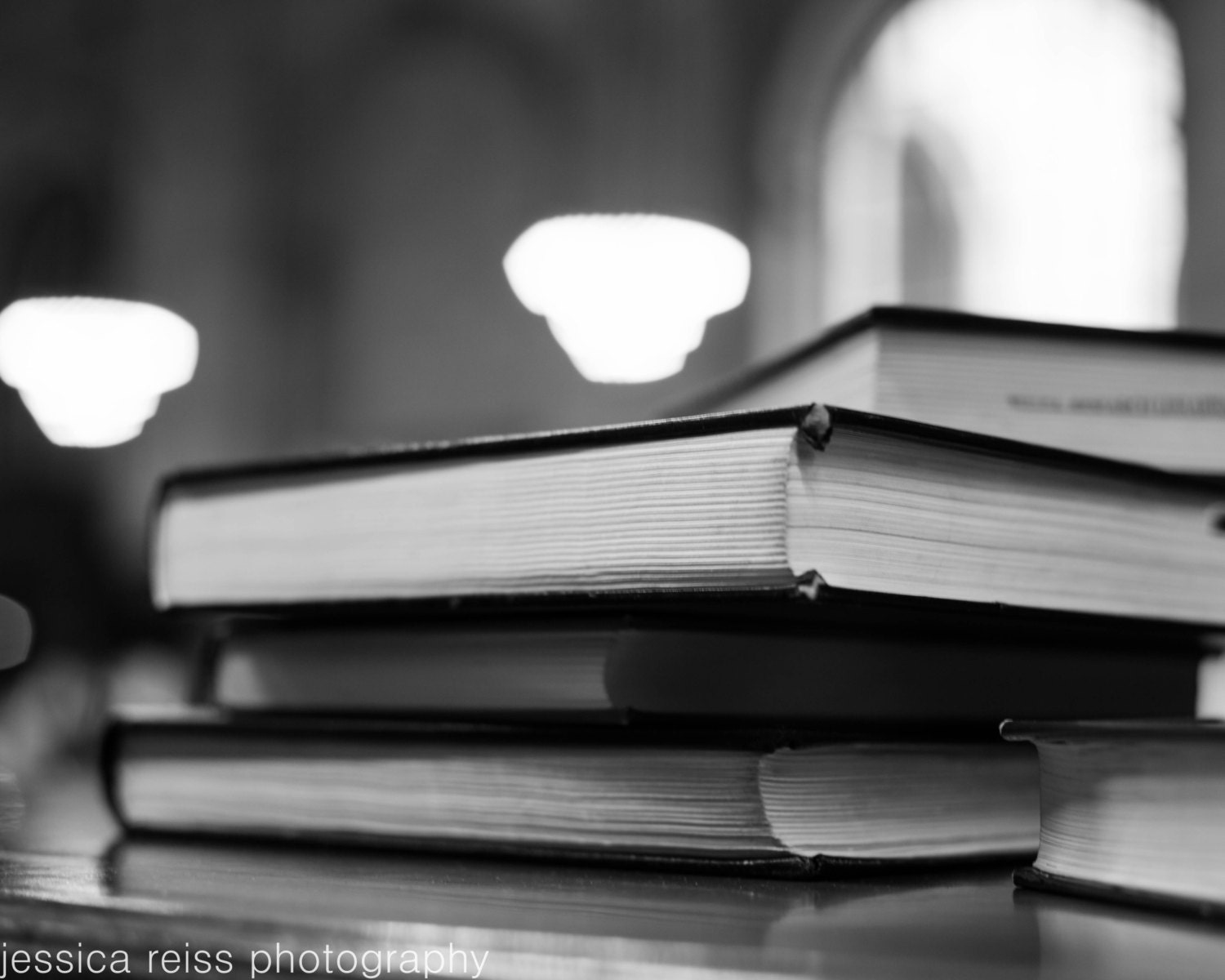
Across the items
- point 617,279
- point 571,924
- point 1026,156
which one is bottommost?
point 571,924

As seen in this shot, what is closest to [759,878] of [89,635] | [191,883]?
[191,883]

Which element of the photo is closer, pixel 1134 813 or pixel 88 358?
pixel 1134 813

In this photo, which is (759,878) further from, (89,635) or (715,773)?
(89,635)

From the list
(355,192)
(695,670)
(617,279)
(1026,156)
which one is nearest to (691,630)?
(695,670)

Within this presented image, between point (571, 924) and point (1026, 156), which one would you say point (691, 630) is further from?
point (1026, 156)

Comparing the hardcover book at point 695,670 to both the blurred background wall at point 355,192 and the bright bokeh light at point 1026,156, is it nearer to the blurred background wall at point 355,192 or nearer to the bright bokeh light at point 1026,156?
the bright bokeh light at point 1026,156

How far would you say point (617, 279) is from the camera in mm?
1743

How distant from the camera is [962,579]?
→ 35 centimetres

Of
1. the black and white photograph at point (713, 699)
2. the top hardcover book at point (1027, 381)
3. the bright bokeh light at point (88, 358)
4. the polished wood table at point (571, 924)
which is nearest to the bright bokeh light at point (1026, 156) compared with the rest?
the bright bokeh light at point (88, 358)

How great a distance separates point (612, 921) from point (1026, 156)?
8.50 feet

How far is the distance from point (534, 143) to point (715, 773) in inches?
112

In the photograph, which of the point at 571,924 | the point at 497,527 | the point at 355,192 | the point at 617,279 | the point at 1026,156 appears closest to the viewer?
the point at 571,924

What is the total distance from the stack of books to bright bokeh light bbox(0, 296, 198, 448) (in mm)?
1448

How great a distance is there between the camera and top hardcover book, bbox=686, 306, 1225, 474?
1.38 feet
